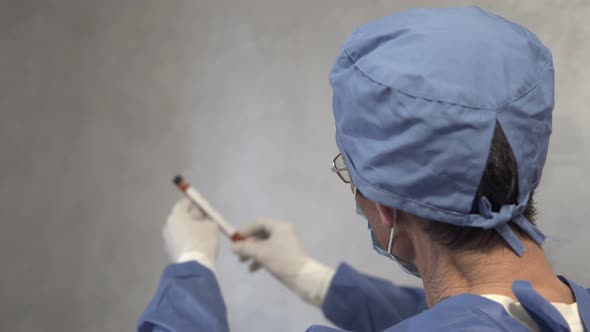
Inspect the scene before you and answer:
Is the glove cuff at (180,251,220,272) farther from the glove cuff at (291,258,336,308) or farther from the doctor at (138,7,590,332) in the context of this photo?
the doctor at (138,7,590,332)

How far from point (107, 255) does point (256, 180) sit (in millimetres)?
294

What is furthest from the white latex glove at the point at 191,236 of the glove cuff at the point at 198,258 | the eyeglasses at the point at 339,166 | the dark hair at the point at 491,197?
the dark hair at the point at 491,197

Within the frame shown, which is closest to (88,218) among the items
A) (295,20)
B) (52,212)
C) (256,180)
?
(52,212)

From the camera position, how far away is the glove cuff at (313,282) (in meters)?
1.03

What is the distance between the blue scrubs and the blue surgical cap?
0.06 meters

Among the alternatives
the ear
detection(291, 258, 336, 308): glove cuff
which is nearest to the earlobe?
the ear

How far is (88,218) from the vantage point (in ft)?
4.07

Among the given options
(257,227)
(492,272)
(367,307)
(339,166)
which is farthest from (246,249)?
(492,272)

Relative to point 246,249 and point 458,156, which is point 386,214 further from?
point 246,249

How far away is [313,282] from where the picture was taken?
3.41 feet

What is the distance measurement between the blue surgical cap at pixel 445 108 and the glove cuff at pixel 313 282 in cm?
41

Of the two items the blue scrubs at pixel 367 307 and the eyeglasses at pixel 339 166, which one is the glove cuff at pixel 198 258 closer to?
the blue scrubs at pixel 367 307

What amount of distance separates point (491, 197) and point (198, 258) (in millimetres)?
489

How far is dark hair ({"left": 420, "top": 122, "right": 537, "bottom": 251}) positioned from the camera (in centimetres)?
60
